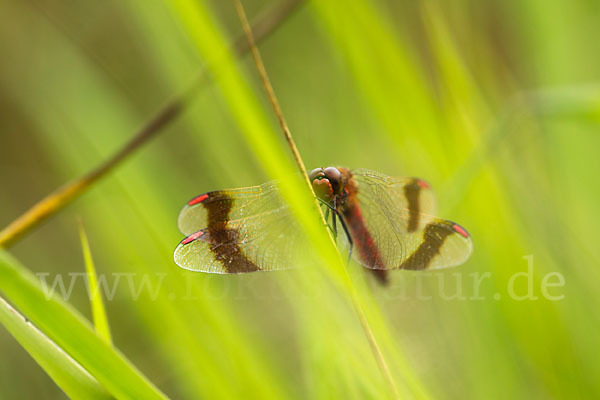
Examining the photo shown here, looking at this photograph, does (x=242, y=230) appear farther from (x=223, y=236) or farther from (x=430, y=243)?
(x=430, y=243)

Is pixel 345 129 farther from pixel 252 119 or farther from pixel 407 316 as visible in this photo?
pixel 252 119

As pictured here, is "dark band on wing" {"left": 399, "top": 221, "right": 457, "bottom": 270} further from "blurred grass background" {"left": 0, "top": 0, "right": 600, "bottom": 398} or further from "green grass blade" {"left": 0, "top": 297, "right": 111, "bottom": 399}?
"green grass blade" {"left": 0, "top": 297, "right": 111, "bottom": 399}

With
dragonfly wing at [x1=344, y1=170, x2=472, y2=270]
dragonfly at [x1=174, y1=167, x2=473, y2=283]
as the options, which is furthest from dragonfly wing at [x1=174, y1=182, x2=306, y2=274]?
dragonfly wing at [x1=344, y1=170, x2=472, y2=270]

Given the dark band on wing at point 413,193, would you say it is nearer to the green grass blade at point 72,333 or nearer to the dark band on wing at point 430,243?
the dark band on wing at point 430,243

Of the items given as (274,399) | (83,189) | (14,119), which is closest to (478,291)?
(274,399)

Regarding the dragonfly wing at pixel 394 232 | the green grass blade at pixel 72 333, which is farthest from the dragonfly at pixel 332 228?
the green grass blade at pixel 72 333

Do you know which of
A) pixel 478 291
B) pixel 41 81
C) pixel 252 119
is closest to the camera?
pixel 252 119

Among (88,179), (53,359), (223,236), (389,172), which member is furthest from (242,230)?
(389,172)
